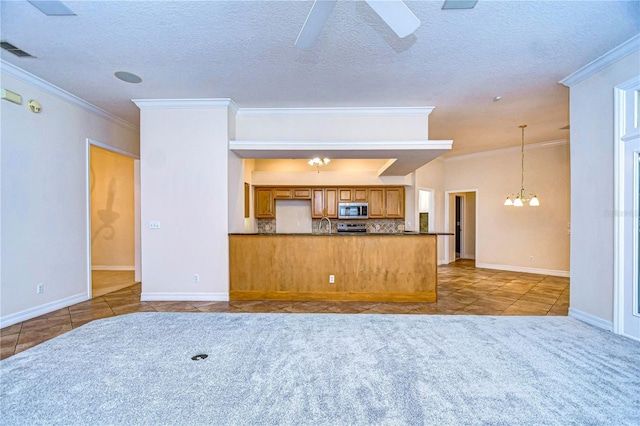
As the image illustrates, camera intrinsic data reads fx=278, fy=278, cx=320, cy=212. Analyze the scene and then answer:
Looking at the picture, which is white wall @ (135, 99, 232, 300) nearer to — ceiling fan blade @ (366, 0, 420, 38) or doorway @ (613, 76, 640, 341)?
ceiling fan blade @ (366, 0, 420, 38)

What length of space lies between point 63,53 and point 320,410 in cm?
405

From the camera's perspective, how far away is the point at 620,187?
2826 mm

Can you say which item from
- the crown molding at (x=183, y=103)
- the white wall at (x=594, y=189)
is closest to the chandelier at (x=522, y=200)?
the white wall at (x=594, y=189)

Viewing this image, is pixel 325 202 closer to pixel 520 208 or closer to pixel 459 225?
pixel 520 208

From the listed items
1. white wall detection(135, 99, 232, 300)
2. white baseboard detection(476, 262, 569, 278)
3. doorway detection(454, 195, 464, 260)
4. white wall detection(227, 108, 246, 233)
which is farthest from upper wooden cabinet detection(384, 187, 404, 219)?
white wall detection(135, 99, 232, 300)

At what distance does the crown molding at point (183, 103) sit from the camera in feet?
13.2

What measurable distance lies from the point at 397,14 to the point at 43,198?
4.56 m

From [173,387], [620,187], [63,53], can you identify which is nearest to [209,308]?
[173,387]

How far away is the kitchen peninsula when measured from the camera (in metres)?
4.18

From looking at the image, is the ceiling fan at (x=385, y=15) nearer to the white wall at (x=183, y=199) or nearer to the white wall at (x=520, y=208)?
the white wall at (x=183, y=199)

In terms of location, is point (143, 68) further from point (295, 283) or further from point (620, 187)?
point (620, 187)

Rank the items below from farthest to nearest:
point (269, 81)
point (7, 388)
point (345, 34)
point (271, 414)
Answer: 1. point (269, 81)
2. point (345, 34)
3. point (7, 388)
4. point (271, 414)

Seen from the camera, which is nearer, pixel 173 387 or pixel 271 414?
pixel 271 414

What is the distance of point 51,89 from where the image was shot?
142 inches
